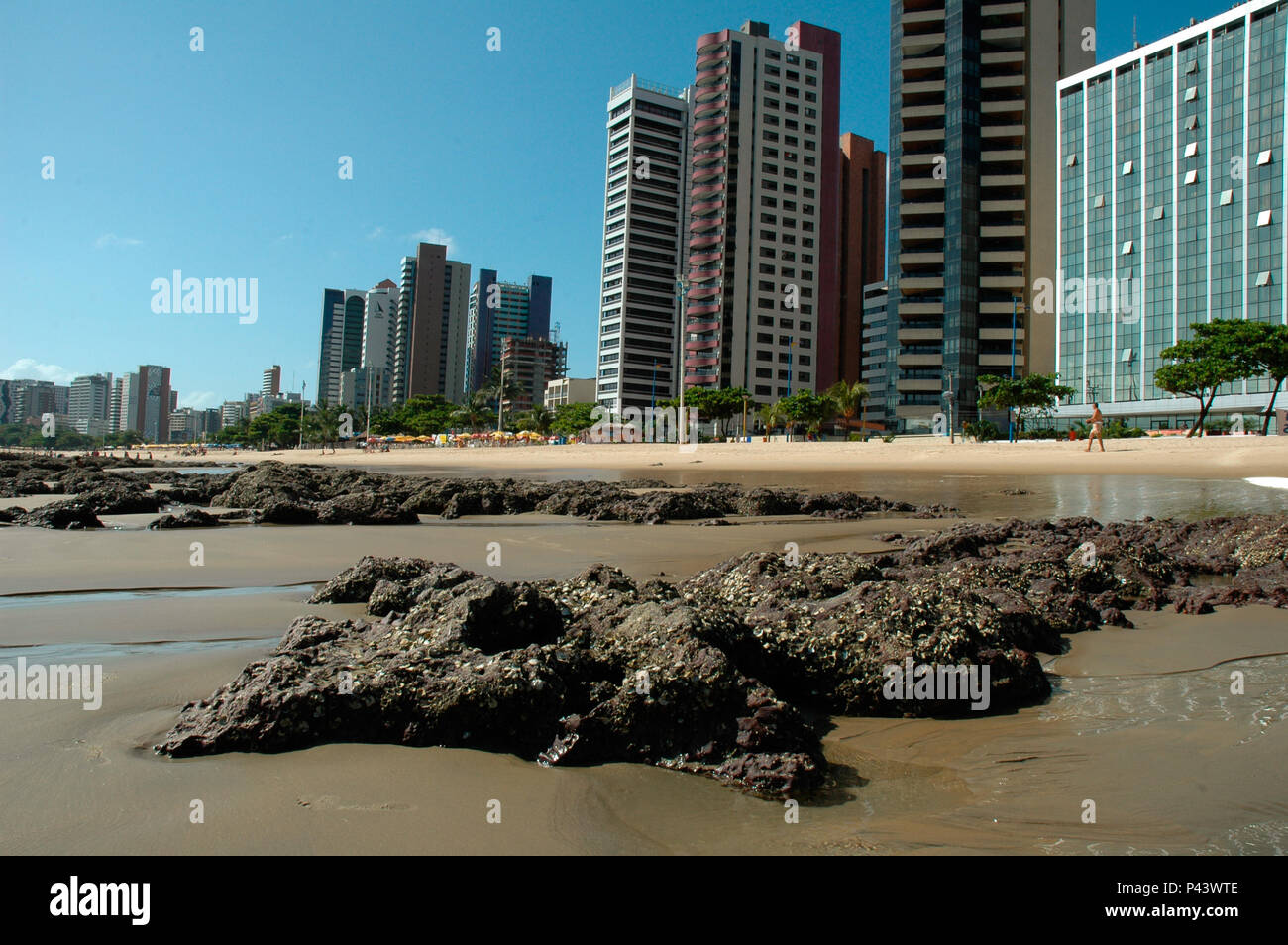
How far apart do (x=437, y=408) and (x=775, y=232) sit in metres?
66.5

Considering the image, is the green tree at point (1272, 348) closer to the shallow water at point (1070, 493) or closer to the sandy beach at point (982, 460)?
the sandy beach at point (982, 460)

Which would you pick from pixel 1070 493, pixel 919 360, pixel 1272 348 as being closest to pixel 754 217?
pixel 919 360

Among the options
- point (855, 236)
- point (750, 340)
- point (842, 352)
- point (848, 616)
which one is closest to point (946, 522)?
point (848, 616)

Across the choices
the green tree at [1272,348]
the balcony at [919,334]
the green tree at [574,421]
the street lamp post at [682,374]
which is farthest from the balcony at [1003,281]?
the green tree at [574,421]

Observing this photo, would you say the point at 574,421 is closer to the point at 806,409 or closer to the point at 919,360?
the point at 806,409

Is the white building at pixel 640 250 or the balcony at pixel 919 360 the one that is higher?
the white building at pixel 640 250

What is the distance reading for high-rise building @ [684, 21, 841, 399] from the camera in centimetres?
12950

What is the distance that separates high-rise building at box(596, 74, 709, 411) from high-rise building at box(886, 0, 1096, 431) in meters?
50.4

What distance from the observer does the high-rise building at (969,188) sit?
308 ft

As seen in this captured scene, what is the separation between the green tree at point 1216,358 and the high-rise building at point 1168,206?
74.0 ft
